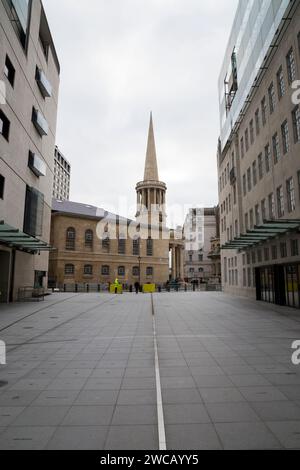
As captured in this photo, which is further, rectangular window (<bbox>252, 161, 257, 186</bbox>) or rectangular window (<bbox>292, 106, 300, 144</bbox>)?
rectangular window (<bbox>252, 161, 257, 186</bbox>)

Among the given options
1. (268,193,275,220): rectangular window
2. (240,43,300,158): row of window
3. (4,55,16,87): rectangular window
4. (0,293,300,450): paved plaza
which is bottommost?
(0,293,300,450): paved plaza

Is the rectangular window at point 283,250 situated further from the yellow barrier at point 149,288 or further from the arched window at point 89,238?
the arched window at point 89,238

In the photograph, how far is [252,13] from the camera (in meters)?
25.4

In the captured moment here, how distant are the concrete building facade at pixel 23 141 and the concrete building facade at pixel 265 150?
1640cm

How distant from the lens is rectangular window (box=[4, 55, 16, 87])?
67.8 feet

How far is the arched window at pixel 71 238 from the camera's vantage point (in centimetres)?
5334

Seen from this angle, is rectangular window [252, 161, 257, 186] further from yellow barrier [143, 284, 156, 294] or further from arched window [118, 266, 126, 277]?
arched window [118, 266, 126, 277]

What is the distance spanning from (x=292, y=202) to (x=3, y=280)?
20668 millimetres

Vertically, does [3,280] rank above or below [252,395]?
above

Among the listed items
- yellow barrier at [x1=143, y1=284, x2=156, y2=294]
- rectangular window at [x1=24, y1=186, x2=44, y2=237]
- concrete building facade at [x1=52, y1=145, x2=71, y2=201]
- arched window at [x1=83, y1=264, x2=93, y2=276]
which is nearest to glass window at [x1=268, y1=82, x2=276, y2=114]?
rectangular window at [x1=24, y1=186, x2=44, y2=237]

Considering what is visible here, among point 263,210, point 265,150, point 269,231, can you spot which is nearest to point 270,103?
point 265,150

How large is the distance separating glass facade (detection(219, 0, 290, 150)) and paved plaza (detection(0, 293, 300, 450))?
20.7 m
